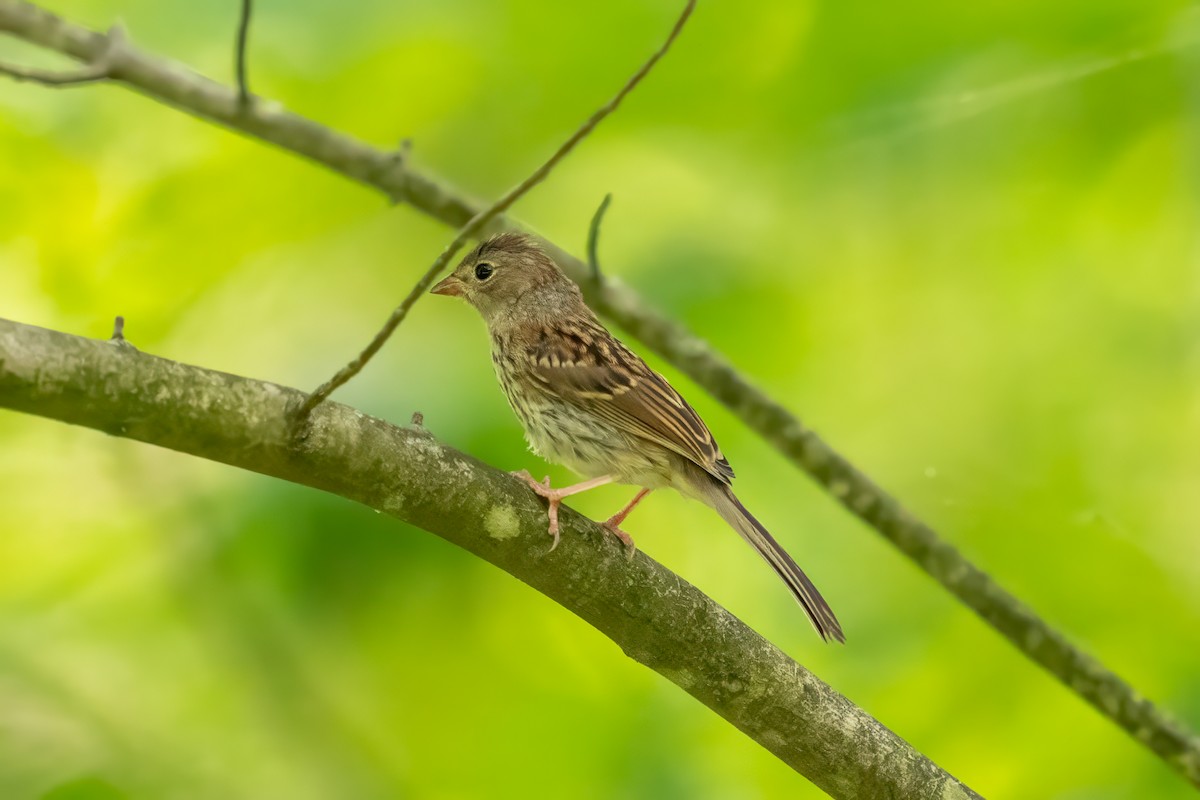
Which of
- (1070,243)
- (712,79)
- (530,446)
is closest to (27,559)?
(530,446)

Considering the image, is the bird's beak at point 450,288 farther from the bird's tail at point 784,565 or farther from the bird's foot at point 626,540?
the bird's foot at point 626,540

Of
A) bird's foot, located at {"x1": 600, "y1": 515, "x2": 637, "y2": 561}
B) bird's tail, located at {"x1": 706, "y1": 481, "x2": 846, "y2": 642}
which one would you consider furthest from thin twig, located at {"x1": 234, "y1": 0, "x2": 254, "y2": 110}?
bird's tail, located at {"x1": 706, "y1": 481, "x2": 846, "y2": 642}

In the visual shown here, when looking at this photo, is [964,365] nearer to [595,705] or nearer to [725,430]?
[725,430]

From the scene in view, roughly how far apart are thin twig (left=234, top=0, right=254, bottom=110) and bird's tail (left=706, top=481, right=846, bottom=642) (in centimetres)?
191

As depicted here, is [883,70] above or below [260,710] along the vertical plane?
above

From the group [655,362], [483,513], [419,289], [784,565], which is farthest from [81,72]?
[655,362]

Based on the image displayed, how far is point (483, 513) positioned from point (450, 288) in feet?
7.47

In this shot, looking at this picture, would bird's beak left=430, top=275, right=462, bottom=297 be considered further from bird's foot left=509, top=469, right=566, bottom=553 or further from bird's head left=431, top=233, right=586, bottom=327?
bird's foot left=509, top=469, right=566, bottom=553

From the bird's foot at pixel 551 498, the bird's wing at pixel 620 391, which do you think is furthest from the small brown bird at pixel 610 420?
the bird's foot at pixel 551 498

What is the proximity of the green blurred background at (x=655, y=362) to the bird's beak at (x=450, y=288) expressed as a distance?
0.72ft

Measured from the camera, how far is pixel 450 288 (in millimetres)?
4973

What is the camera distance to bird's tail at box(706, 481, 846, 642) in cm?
364

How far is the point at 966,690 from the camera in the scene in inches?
186

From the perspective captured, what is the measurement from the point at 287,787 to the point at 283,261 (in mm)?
2033
